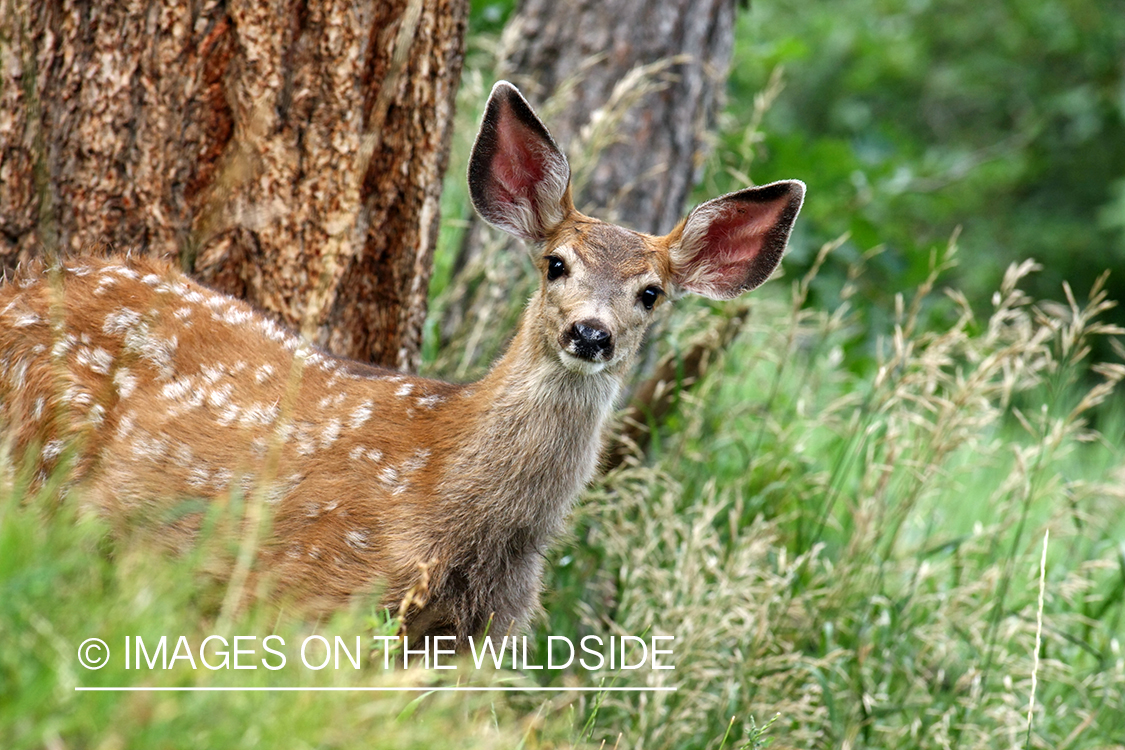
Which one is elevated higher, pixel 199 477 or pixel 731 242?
pixel 731 242

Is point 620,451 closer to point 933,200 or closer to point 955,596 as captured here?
point 955,596

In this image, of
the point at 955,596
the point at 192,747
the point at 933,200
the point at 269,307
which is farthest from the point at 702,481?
the point at 933,200

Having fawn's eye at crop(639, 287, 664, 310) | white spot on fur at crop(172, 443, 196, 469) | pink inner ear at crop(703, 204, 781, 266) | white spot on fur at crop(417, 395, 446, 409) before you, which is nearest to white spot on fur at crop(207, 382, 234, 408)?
white spot on fur at crop(172, 443, 196, 469)

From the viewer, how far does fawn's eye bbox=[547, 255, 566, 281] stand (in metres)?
3.97

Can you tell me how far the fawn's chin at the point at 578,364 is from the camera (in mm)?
3714

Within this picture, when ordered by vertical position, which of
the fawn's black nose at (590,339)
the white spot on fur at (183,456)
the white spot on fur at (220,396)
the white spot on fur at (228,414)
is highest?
the fawn's black nose at (590,339)

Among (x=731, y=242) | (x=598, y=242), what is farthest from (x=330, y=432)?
(x=731, y=242)

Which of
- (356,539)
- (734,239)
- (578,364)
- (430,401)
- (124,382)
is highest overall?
(734,239)

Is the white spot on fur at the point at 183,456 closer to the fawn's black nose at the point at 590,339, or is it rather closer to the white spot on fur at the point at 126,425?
the white spot on fur at the point at 126,425

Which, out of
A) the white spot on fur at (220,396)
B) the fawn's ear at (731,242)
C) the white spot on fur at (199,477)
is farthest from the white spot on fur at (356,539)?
the fawn's ear at (731,242)

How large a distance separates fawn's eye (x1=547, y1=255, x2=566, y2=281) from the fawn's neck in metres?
0.16

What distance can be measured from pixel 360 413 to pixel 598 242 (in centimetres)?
93

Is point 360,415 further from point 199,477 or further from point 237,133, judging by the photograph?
point 237,133

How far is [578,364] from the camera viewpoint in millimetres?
3732
